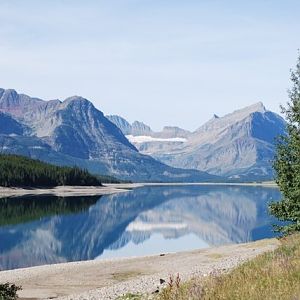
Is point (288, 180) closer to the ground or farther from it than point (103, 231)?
farther from it

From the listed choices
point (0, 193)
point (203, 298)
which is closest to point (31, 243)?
point (203, 298)

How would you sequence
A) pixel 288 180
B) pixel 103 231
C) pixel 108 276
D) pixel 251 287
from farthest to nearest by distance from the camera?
pixel 103 231
pixel 108 276
pixel 288 180
pixel 251 287

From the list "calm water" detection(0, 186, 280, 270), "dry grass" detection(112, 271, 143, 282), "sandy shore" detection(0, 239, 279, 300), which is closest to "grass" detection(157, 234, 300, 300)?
"sandy shore" detection(0, 239, 279, 300)

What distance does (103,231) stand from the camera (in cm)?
11775

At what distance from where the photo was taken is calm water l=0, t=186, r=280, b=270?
82.4 meters

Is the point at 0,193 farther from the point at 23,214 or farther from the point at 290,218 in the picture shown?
the point at 290,218

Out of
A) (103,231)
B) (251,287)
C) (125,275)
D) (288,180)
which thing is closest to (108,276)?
(125,275)

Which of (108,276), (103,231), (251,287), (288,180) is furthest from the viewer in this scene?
(103,231)

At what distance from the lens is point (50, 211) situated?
143m

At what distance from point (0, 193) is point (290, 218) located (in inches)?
6854

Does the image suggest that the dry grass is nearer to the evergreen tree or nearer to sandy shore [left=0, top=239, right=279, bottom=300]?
sandy shore [left=0, top=239, right=279, bottom=300]

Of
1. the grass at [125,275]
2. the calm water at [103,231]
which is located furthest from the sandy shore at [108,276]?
the calm water at [103,231]

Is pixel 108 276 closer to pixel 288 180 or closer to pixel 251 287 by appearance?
pixel 288 180

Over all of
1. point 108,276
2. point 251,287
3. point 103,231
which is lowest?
point 103,231
